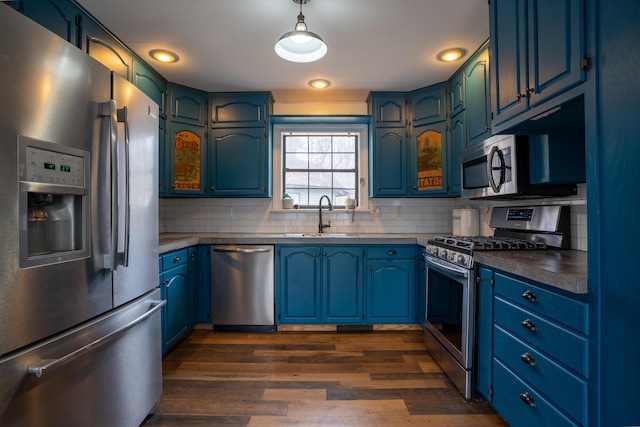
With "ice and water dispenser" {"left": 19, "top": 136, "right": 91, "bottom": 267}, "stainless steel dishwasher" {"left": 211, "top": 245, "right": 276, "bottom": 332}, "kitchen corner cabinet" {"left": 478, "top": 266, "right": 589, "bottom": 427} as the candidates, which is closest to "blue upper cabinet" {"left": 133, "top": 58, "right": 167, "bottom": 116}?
"stainless steel dishwasher" {"left": 211, "top": 245, "right": 276, "bottom": 332}

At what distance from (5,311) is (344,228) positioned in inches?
113

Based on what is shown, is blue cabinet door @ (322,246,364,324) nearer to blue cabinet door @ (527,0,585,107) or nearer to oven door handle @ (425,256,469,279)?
oven door handle @ (425,256,469,279)

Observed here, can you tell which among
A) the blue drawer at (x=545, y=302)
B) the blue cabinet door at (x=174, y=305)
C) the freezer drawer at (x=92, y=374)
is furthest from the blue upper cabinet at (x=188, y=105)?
the blue drawer at (x=545, y=302)

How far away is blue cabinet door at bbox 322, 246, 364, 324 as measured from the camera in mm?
2973

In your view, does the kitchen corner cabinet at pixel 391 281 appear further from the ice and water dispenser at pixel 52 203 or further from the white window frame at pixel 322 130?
the ice and water dispenser at pixel 52 203

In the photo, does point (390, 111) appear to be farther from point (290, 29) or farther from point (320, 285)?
point (320, 285)

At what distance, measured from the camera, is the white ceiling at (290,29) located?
1980 millimetres

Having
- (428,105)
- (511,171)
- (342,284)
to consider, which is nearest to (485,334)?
(511,171)

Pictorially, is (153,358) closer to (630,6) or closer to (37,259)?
(37,259)

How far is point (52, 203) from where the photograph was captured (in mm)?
1148

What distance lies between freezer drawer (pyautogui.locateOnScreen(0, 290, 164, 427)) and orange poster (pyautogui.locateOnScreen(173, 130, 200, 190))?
1644 mm

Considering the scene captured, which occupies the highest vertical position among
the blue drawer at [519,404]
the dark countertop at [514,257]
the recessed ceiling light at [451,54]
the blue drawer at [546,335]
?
the recessed ceiling light at [451,54]

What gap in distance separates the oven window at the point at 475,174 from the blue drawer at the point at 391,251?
2.50 ft

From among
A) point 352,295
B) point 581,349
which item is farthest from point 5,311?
point 352,295
